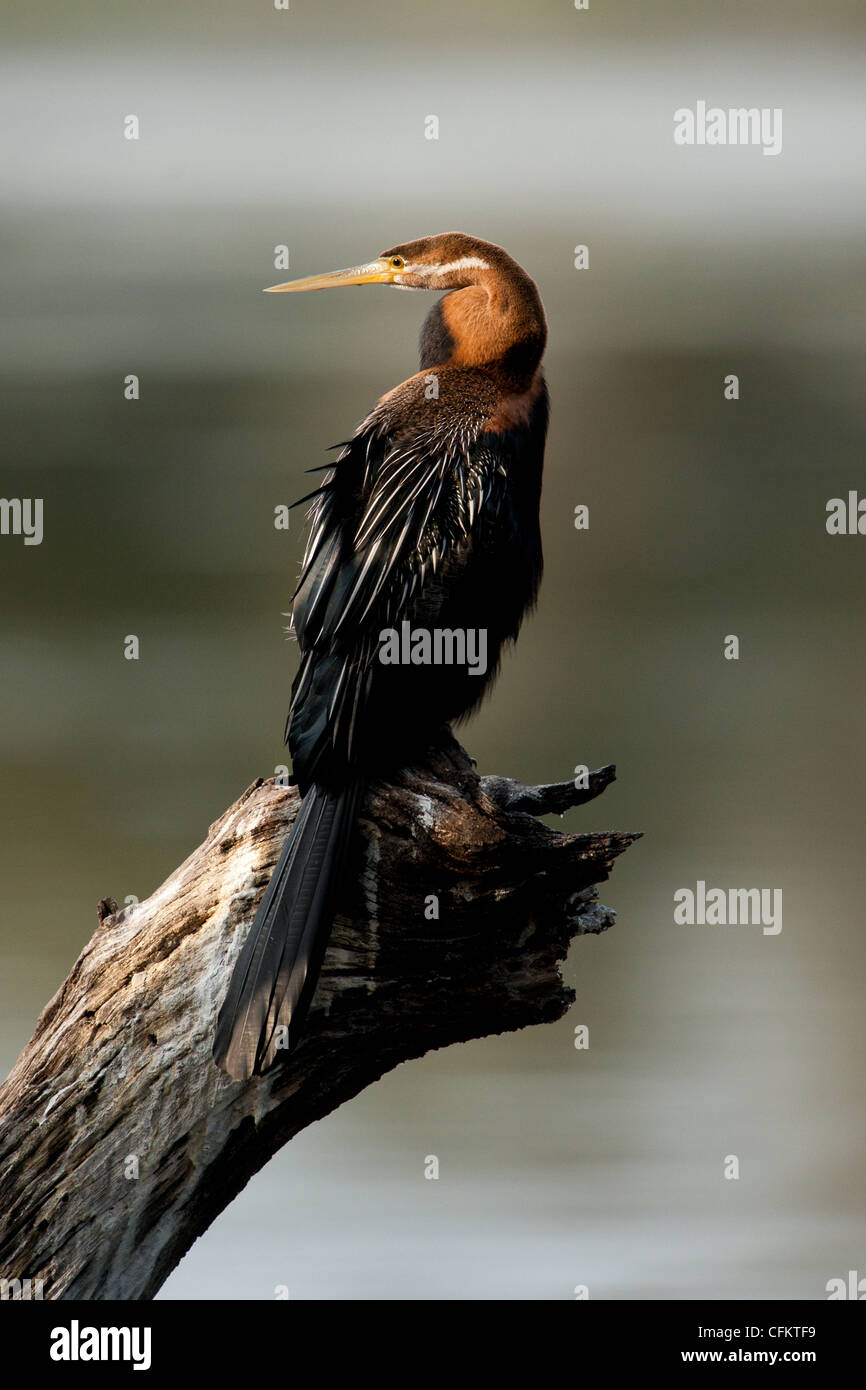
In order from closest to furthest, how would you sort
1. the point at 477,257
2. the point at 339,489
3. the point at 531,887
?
the point at 531,887 → the point at 339,489 → the point at 477,257

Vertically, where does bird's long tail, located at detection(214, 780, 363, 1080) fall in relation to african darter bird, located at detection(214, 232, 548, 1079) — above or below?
below

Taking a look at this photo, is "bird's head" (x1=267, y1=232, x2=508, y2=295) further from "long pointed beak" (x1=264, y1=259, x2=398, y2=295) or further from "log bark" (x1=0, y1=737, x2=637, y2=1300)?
"log bark" (x1=0, y1=737, x2=637, y2=1300)

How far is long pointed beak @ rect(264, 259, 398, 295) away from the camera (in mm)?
3096

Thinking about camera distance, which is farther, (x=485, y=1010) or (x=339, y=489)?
(x=339, y=489)

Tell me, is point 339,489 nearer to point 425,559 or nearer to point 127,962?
point 425,559

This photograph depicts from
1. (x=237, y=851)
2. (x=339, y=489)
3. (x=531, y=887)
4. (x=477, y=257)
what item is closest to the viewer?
(x=531, y=887)

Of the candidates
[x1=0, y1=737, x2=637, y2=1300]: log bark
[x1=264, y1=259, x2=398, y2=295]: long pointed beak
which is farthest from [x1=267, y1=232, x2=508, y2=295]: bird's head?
[x1=0, y1=737, x2=637, y2=1300]: log bark

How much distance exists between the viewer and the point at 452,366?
2.95m

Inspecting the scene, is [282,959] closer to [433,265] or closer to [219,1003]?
[219,1003]

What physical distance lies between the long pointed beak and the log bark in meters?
1.25

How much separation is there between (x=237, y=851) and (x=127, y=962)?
0.94 ft

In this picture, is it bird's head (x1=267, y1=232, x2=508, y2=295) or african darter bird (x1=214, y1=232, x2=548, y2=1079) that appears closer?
african darter bird (x1=214, y1=232, x2=548, y2=1079)

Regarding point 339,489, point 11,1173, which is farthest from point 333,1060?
point 339,489
